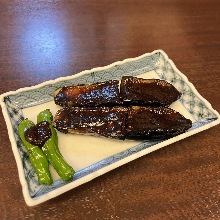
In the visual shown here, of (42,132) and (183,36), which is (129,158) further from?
(183,36)

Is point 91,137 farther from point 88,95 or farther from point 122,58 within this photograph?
point 122,58

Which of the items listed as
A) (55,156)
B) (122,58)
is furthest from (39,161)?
(122,58)

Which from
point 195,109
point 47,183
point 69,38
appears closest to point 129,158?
point 47,183

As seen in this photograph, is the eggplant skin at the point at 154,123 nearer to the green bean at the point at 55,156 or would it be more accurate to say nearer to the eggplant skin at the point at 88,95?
the eggplant skin at the point at 88,95

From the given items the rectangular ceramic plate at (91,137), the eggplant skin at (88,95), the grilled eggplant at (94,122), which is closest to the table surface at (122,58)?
the rectangular ceramic plate at (91,137)

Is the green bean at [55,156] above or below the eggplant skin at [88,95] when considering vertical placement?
below
